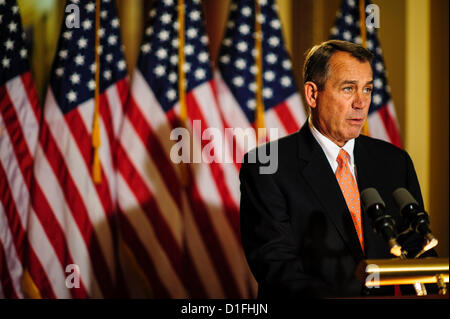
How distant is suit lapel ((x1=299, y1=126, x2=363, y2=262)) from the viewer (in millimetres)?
1629

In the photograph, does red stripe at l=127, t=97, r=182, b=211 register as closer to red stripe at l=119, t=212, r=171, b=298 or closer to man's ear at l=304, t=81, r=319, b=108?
red stripe at l=119, t=212, r=171, b=298

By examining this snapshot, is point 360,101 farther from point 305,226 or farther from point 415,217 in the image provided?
point 415,217

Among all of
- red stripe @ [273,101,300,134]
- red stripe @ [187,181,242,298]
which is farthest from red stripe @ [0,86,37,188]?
red stripe @ [273,101,300,134]

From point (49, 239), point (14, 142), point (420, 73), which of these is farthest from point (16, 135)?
point (420, 73)

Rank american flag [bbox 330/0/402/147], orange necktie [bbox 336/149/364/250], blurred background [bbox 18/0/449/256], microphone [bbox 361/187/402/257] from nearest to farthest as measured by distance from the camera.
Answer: microphone [bbox 361/187/402/257]
orange necktie [bbox 336/149/364/250]
american flag [bbox 330/0/402/147]
blurred background [bbox 18/0/449/256]

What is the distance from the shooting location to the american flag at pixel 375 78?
3502 millimetres

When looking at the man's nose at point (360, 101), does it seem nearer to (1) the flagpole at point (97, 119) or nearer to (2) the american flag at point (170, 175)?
(2) the american flag at point (170, 175)

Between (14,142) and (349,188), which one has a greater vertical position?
(14,142)

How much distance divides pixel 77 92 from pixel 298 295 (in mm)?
2416

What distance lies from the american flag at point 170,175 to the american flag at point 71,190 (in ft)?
0.62

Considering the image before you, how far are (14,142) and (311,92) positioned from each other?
7.62ft

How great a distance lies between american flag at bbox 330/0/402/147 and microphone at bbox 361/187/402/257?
2362mm

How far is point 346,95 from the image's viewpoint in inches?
69.9

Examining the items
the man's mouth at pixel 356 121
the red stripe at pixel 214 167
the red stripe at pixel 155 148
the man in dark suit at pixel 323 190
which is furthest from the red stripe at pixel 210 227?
the man's mouth at pixel 356 121
